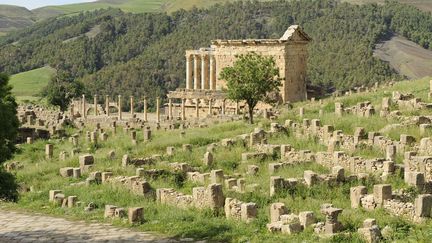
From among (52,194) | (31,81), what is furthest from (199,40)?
(52,194)

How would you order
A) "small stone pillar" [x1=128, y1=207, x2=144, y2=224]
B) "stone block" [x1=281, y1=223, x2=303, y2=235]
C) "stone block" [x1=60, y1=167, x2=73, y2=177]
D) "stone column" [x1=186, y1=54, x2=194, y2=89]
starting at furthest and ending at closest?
"stone column" [x1=186, y1=54, x2=194, y2=89]
"stone block" [x1=60, y1=167, x2=73, y2=177]
"small stone pillar" [x1=128, y1=207, x2=144, y2=224]
"stone block" [x1=281, y1=223, x2=303, y2=235]

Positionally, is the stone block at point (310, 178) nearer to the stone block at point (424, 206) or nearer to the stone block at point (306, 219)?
the stone block at point (306, 219)

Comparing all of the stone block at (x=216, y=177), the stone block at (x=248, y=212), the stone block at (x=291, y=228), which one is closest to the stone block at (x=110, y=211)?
the stone block at (x=216, y=177)

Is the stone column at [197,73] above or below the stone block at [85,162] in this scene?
above

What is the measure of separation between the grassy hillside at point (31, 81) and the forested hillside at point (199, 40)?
2582mm

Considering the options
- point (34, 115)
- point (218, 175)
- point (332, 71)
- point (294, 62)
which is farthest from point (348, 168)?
point (332, 71)

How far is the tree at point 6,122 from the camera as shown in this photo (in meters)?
18.9

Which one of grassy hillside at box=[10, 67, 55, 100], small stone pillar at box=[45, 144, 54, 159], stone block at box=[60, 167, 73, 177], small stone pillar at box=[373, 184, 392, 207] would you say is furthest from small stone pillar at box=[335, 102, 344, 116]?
grassy hillside at box=[10, 67, 55, 100]

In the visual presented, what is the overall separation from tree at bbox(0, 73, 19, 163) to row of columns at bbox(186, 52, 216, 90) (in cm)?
3825

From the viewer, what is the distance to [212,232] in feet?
58.3

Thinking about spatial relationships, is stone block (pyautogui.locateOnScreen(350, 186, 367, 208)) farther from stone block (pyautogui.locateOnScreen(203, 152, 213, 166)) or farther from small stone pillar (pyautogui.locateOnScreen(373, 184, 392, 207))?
stone block (pyautogui.locateOnScreen(203, 152, 213, 166))

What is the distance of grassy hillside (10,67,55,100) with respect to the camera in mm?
105613

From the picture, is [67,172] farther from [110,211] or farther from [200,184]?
[110,211]

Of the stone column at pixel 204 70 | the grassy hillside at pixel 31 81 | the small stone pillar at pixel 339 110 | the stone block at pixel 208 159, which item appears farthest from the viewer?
the grassy hillside at pixel 31 81
